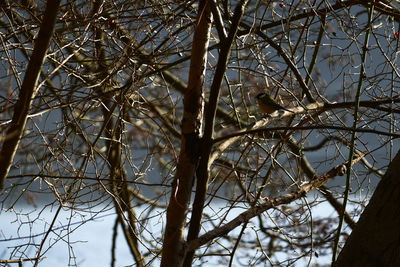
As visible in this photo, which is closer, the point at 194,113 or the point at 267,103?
the point at 194,113

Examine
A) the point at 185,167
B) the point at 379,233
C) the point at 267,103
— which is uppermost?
the point at 267,103

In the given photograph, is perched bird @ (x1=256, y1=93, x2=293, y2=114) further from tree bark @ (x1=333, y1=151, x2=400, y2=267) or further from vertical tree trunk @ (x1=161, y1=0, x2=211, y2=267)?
tree bark @ (x1=333, y1=151, x2=400, y2=267)

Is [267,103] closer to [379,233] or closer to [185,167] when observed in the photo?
[185,167]

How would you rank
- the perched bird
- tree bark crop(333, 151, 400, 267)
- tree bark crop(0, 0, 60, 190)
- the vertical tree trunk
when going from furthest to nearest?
the perched bird, the vertical tree trunk, tree bark crop(0, 0, 60, 190), tree bark crop(333, 151, 400, 267)

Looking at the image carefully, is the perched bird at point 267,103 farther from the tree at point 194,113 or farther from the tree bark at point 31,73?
the tree bark at point 31,73

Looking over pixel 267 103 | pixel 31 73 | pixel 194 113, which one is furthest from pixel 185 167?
pixel 267 103

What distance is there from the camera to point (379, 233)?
1.15 meters

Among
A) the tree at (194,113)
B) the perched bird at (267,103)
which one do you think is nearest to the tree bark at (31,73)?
the tree at (194,113)

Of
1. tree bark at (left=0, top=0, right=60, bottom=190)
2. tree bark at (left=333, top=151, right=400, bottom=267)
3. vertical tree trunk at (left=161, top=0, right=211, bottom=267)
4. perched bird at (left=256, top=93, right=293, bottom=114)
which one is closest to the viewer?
tree bark at (left=333, top=151, right=400, bottom=267)

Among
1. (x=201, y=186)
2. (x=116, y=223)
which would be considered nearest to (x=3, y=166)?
(x=201, y=186)

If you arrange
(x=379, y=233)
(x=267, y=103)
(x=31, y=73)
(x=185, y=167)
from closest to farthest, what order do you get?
(x=379, y=233) < (x=31, y=73) < (x=185, y=167) < (x=267, y=103)

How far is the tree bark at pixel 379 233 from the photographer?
113 cm

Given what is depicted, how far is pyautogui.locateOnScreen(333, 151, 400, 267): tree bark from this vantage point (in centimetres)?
113

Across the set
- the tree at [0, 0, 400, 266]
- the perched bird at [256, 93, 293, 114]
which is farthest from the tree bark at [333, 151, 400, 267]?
the perched bird at [256, 93, 293, 114]
